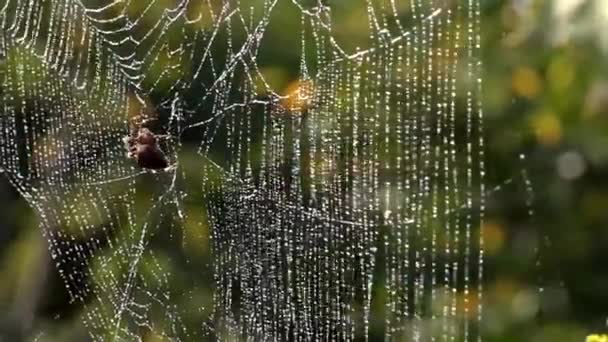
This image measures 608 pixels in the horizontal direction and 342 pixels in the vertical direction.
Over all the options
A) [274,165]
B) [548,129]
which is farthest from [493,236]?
[274,165]

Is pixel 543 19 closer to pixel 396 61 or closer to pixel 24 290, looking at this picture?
pixel 396 61

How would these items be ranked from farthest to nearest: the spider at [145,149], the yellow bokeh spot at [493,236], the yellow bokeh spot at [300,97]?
the yellow bokeh spot at [493,236]
the spider at [145,149]
the yellow bokeh spot at [300,97]

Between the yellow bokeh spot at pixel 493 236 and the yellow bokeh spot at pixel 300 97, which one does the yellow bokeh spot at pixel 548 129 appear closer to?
the yellow bokeh spot at pixel 493 236

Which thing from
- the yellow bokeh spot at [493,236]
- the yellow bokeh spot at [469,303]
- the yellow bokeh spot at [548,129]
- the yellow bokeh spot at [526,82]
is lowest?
the yellow bokeh spot at [469,303]

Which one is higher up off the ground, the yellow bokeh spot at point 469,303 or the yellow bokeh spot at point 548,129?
the yellow bokeh spot at point 548,129

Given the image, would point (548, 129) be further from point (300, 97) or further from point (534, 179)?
point (300, 97)

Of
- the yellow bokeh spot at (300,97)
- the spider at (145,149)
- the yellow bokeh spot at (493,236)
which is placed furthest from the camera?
the yellow bokeh spot at (493,236)

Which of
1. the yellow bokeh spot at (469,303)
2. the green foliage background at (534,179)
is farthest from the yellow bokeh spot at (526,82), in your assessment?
the yellow bokeh spot at (469,303)
